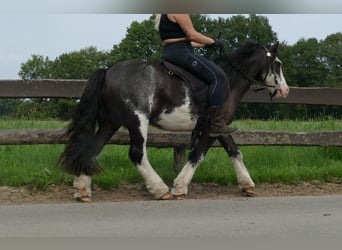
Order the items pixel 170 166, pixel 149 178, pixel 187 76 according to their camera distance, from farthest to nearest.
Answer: pixel 170 166 < pixel 187 76 < pixel 149 178

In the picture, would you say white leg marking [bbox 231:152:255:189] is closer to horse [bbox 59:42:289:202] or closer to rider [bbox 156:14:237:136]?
horse [bbox 59:42:289:202]

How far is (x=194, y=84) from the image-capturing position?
5891 mm

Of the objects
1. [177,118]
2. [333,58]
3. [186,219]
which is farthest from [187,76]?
[333,58]

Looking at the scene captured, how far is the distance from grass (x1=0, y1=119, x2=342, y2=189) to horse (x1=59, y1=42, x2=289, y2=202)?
565mm

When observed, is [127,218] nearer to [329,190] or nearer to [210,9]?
[329,190]

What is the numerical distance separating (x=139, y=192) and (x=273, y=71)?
2.51 m

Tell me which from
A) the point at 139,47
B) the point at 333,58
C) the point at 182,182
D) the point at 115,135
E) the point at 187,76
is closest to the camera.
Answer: the point at 182,182

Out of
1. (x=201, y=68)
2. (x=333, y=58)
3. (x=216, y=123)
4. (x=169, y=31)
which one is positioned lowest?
(x=216, y=123)

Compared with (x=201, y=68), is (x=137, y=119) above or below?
below

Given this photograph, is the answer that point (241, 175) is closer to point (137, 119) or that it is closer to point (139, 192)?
point (139, 192)

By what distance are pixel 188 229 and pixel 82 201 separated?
1789 millimetres

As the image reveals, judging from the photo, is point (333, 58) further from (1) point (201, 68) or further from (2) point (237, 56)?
(1) point (201, 68)

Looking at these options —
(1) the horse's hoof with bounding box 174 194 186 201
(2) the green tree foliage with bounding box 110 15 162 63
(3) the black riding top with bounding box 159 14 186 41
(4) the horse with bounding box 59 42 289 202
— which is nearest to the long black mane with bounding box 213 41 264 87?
(4) the horse with bounding box 59 42 289 202

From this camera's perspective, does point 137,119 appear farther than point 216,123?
No
